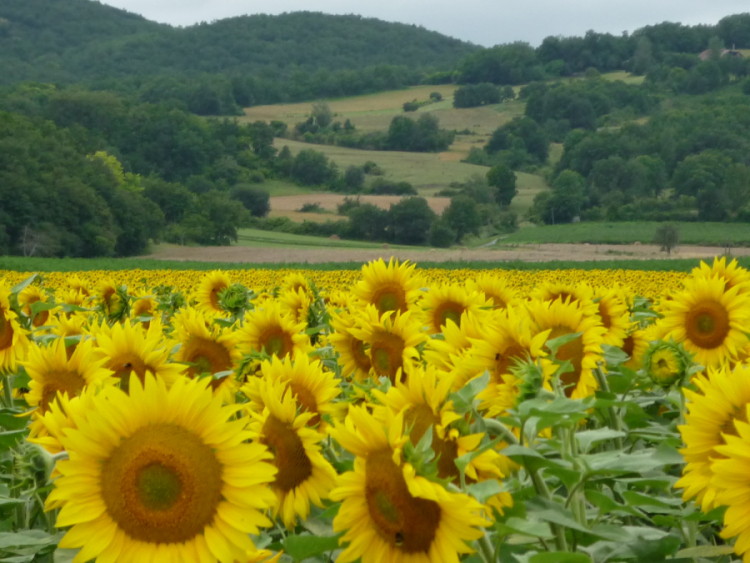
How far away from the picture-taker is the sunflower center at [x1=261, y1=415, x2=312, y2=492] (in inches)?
85.3

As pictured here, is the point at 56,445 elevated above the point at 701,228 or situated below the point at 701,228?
above

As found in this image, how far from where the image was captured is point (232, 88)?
5310 inches

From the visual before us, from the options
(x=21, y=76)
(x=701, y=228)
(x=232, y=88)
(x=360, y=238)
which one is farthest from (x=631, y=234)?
(x=21, y=76)

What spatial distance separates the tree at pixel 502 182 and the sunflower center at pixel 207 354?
279 feet

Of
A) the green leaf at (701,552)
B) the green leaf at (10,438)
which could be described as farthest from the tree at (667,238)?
the green leaf at (701,552)

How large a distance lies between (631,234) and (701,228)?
19.6 ft

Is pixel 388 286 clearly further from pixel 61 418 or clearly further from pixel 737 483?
pixel 737 483

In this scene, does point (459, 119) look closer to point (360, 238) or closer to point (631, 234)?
point (360, 238)

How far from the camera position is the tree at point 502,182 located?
87.8 meters

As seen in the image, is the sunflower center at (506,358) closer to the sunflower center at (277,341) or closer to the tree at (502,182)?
the sunflower center at (277,341)

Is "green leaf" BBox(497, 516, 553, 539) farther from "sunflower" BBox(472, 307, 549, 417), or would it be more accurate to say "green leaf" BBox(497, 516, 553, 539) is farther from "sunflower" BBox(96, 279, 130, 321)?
"sunflower" BBox(96, 279, 130, 321)

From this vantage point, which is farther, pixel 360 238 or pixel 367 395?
pixel 360 238

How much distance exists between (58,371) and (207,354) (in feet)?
2.41

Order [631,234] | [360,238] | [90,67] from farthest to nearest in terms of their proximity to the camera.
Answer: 1. [90,67]
2. [360,238]
3. [631,234]
